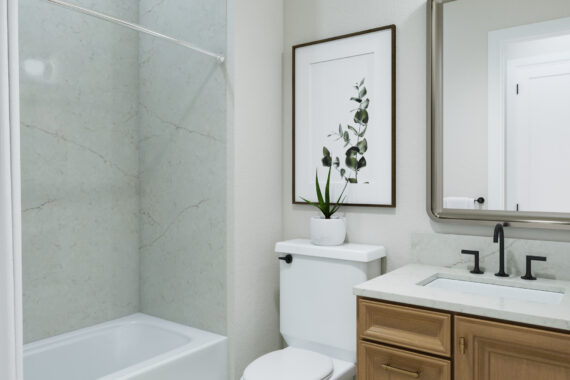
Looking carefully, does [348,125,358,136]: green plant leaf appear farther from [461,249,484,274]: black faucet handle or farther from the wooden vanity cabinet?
the wooden vanity cabinet

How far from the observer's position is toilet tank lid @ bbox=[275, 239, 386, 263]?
6.25 feet

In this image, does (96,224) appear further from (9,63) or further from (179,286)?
(9,63)

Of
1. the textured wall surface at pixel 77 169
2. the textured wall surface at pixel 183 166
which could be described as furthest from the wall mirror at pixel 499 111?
the textured wall surface at pixel 77 169

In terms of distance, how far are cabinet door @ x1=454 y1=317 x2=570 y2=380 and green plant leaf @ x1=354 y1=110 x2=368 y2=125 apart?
3.35 feet

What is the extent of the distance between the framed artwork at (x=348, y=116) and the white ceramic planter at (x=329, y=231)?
15cm

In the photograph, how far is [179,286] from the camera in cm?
230

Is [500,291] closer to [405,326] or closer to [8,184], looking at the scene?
[405,326]

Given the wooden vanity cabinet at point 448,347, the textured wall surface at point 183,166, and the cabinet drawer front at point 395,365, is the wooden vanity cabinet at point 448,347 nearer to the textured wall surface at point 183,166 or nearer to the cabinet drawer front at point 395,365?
the cabinet drawer front at point 395,365

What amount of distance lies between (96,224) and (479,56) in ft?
6.40

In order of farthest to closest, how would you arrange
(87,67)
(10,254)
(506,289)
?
(87,67)
(506,289)
(10,254)

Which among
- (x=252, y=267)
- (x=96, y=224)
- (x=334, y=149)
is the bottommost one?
(x=252, y=267)

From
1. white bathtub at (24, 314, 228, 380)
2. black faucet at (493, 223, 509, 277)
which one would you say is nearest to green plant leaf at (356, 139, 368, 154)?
black faucet at (493, 223, 509, 277)

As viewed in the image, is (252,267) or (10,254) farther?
(252,267)

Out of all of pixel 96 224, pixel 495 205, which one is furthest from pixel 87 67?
pixel 495 205
